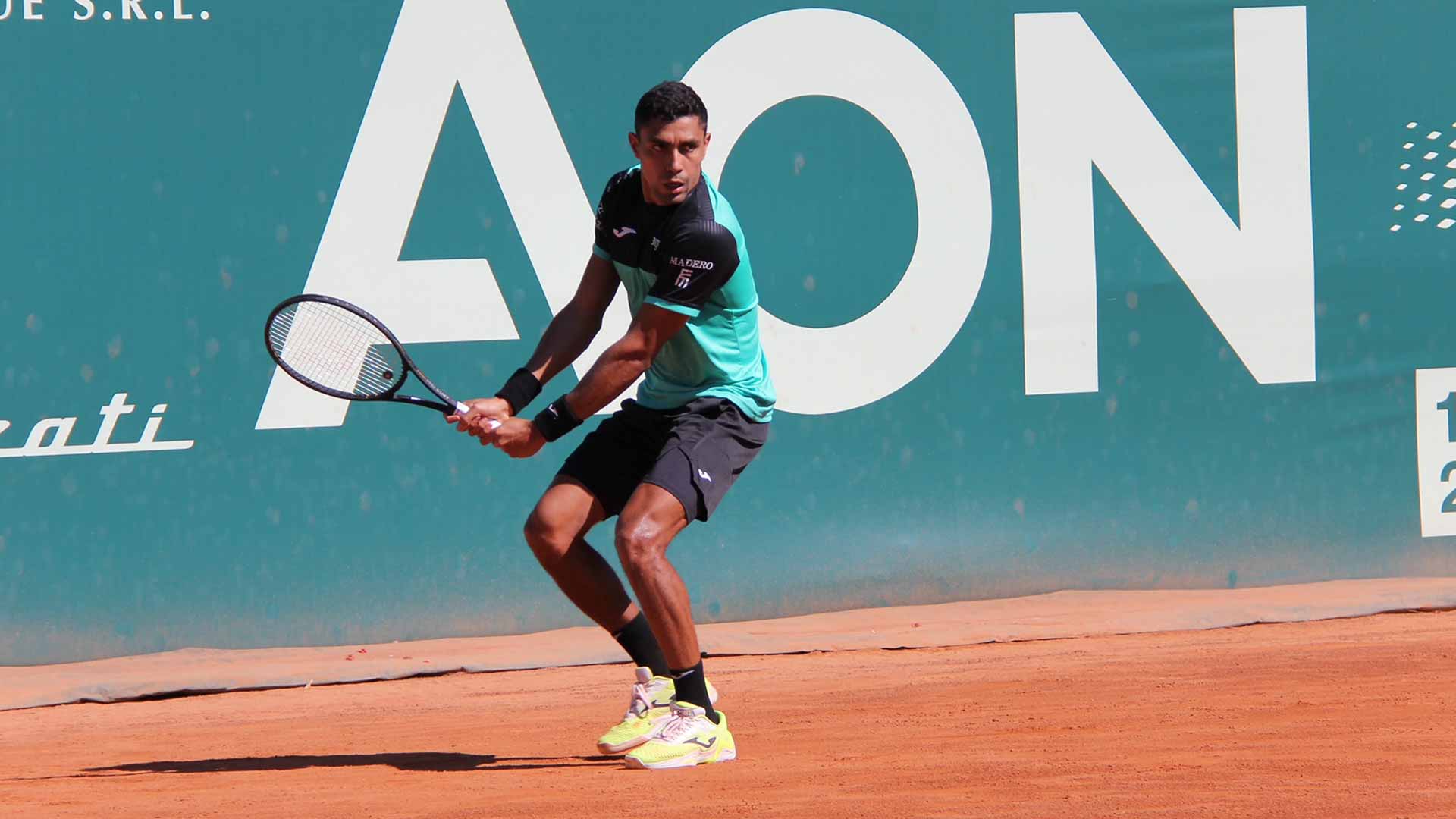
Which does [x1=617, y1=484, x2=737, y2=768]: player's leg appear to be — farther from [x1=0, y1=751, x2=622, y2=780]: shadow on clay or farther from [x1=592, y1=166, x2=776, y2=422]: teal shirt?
[x1=592, y1=166, x2=776, y2=422]: teal shirt

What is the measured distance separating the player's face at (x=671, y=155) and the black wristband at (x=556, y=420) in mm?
551

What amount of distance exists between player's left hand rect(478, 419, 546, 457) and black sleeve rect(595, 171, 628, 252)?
53cm

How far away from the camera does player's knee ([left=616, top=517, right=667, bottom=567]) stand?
Result: 3678 millimetres

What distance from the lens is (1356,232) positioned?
6055 millimetres

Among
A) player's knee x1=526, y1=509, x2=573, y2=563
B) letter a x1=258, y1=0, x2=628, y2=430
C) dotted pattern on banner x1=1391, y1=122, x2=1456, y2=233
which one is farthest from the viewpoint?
dotted pattern on banner x1=1391, y1=122, x2=1456, y2=233

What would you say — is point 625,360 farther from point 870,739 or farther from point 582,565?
point 870,739

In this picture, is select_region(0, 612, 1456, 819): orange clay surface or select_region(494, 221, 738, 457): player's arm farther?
select_region(494, 221, 738, 457): player's arm

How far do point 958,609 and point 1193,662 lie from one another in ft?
3.10

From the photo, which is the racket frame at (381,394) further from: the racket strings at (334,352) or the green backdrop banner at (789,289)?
the green backdrop banner at (789,289)

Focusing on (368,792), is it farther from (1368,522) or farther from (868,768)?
(1368,522)

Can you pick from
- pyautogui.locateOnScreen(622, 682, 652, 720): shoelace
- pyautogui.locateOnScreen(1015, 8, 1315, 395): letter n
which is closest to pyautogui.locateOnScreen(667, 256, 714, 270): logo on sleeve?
pyautogui.locateOnScreen(622, 682, 652, 720): shoelace

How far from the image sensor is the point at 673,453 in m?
3.84

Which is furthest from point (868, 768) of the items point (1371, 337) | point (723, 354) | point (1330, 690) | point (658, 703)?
point (1371, 337)

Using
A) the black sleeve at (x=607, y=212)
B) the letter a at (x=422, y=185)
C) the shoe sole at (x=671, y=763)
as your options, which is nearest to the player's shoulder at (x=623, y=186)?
the black sleeve at (x=607, y=212)
